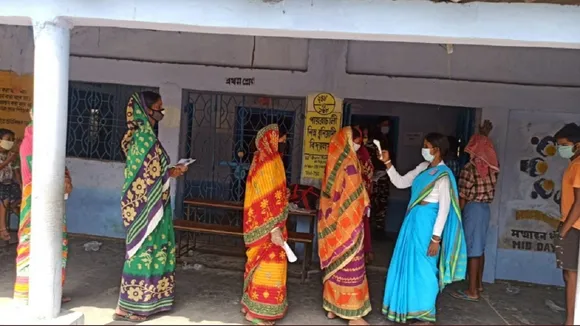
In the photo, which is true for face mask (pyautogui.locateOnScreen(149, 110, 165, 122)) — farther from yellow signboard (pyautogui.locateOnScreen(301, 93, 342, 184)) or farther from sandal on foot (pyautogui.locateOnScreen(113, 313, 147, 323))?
yellow signboard (pyautogui.locateOnScreen(301, 93, 342, 184))

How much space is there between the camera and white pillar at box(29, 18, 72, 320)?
136 inches

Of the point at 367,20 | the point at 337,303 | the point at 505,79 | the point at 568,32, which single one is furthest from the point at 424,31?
the point at 505,79

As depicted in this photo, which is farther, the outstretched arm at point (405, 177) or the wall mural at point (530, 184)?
the wall mural at point (530, 184)

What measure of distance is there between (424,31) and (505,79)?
2549 millimetres

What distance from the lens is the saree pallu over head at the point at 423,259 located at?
395cm

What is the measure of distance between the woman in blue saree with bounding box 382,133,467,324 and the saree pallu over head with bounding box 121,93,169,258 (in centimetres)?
195

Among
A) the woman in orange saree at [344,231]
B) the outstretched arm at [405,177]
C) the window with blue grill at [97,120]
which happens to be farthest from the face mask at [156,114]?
the window with blue grill at [97,120]

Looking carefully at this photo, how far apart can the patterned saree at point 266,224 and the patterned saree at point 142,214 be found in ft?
2.21

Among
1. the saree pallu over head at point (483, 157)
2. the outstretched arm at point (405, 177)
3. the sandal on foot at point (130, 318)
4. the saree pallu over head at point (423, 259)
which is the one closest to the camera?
the sandal on foot at point (130, 318)

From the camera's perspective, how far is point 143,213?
3.76m

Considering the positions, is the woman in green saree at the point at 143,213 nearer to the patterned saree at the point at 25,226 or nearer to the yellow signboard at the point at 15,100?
the patterned saree at the point at 25,226

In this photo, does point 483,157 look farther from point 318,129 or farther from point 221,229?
point 221,229

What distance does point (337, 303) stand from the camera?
3994mm

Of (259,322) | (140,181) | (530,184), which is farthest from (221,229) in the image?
(530,184)
